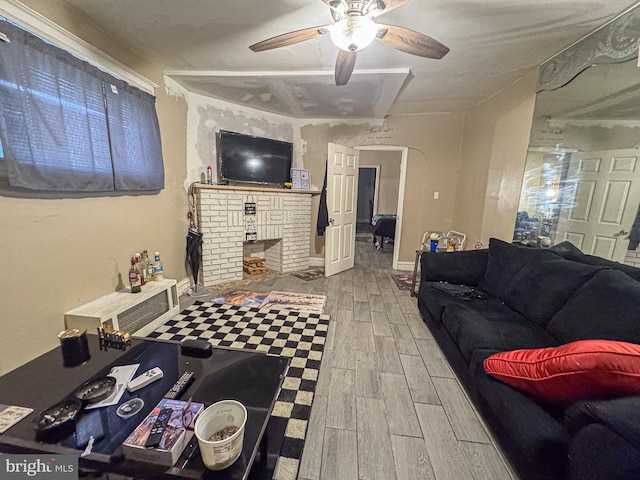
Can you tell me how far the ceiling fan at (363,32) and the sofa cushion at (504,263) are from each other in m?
1.63

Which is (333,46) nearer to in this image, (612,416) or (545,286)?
(545,286)

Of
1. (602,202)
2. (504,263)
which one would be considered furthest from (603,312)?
(602,202)

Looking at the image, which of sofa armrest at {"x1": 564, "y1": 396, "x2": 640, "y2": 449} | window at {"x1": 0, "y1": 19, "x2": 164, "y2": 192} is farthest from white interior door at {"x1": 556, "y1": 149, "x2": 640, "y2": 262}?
window at {"x1": 0, "y1": 19, "x2": 164, "y2": 192}

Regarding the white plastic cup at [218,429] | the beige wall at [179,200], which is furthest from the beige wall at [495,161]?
the white plastic cup at [218,429]

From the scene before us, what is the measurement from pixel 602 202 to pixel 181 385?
2898 mm

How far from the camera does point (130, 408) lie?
1.00 metres

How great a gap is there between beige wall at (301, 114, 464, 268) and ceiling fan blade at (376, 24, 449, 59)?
8.18ft

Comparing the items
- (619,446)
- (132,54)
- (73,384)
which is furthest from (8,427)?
(132,54)

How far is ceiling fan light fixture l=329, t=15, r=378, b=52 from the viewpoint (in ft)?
4.70

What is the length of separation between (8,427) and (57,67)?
77.4 inches

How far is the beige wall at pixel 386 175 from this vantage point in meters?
7.46

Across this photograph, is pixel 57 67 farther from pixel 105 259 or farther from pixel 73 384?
pixel 73 384

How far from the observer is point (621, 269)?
62.8 inches

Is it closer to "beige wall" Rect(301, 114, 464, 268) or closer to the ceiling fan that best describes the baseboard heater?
the ceiling fan
